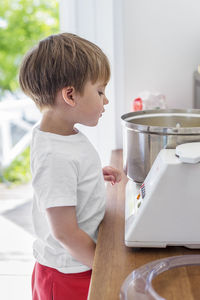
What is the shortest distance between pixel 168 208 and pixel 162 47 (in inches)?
38.2

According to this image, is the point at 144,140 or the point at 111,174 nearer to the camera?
the point at 144,140

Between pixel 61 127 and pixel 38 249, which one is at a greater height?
pixel 61 127

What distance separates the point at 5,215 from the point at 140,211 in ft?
7.82

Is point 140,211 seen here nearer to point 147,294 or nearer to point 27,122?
point 147,294

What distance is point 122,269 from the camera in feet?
2.45

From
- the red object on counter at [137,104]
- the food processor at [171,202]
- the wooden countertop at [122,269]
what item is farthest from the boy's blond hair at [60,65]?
the red object on counter at [137,104]

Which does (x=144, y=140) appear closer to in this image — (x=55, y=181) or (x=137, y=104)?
(x=55, y=181)

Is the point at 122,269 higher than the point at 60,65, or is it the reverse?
the point at 60,65

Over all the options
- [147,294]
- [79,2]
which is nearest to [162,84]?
[79,2]

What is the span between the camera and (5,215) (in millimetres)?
3004

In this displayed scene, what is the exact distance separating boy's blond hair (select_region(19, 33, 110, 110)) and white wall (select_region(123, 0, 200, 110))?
0.69 metres

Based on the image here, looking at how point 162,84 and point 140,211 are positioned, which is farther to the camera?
point 162,84

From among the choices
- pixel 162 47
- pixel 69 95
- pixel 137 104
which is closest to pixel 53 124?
pixel 69 95

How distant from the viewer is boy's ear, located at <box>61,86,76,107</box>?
896 mm
